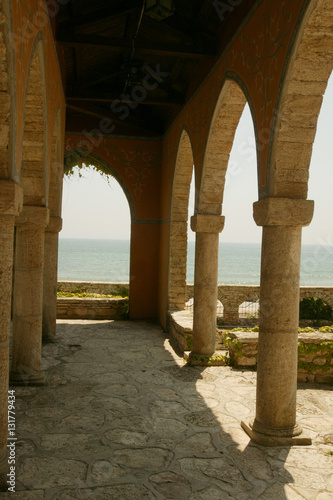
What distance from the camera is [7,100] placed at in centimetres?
329

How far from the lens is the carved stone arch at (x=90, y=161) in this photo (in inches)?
420

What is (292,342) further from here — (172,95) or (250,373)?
(172,95)

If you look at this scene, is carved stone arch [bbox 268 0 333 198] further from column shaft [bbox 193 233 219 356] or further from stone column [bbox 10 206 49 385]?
stone column [bbox 10 206 49 385]

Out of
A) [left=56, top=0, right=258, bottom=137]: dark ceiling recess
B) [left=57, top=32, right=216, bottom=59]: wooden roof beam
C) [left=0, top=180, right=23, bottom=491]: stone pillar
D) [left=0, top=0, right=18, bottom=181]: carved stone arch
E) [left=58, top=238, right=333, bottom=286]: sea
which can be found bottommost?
[left=58, top=238, right=333, bottom=286]: sea

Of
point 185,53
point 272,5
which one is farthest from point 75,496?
point 185,53

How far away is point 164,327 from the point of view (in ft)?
31.3

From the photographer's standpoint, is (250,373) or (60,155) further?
(60,155)

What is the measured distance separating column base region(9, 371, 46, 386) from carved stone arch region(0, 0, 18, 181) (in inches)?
118

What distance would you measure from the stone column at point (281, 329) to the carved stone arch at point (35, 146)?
2720 mm

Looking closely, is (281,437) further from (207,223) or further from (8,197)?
(207,223)

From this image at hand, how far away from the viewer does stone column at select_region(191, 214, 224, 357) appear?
673cm

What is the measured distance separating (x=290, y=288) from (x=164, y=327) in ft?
18.8

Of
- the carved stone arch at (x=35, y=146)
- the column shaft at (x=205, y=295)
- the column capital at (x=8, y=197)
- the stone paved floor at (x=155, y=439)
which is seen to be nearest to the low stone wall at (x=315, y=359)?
the stone paved floor at (x=155, y=439)

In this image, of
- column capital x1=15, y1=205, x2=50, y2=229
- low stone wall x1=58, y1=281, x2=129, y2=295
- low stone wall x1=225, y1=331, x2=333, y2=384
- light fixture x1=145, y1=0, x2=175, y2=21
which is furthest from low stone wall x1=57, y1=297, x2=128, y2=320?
light fixture x1=145, y1=0, x2=175, y2=21
